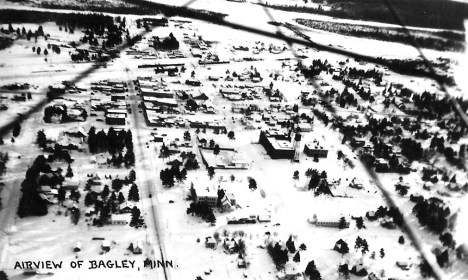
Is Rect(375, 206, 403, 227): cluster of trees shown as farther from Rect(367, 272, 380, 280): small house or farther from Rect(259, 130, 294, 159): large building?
Rect(259, 130, 294, 159): large building

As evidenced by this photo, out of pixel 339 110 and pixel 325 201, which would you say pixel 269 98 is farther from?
pixel 325 201

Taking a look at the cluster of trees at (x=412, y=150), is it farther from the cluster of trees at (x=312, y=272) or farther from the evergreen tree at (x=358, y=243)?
the cluster of trees at (x=312, y=272)

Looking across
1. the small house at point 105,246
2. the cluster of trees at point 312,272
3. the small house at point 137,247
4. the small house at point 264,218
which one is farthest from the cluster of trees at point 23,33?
the cluster of trees at point 312,272

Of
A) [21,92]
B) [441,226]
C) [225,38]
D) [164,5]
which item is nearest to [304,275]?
[441,226]

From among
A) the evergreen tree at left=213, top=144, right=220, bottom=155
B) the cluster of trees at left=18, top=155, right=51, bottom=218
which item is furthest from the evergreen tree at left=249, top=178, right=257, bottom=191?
the cluster of trees at left=18, top=155, right=51, bottom=218

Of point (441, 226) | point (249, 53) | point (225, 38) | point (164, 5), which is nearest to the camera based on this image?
point (164, 5)

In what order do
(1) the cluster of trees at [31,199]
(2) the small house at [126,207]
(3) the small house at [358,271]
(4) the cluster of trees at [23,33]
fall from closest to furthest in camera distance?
(3) the small house at [358,271]
(1) the cluster of trees at [31,199]
(2) the small house at [126,207]
(4) the cluster of trees at [23,33]

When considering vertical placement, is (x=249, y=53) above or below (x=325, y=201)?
above
